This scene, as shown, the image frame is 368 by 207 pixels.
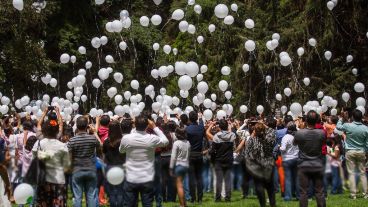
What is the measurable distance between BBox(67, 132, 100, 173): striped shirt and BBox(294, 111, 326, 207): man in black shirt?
2.91 m

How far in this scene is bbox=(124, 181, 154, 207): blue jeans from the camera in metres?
7.95

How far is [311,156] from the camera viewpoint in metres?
8.98

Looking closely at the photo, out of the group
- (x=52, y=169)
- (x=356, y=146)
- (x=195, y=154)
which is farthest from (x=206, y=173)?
(x=52, y=169)

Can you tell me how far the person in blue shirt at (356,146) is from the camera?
11.2 m

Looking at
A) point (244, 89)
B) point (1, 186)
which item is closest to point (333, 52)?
point (244, 89)

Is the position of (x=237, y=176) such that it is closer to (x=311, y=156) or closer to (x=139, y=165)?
(x=311, y=156)

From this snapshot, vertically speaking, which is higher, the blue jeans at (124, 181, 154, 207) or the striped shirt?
the striped shirt

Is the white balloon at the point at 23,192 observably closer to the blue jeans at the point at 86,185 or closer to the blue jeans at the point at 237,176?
the blue jeans at the point at 86,185

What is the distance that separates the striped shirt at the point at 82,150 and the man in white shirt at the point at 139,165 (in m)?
0.82

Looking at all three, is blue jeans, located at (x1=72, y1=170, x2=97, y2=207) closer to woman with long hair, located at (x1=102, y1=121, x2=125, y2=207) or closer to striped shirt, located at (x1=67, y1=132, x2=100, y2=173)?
striped shirt, located at (x1=67, y1=132, x2=100, y2=173)

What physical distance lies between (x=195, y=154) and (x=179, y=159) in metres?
0.82

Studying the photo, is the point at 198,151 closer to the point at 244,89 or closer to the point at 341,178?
the point at 341,178

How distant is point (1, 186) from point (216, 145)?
395 cm

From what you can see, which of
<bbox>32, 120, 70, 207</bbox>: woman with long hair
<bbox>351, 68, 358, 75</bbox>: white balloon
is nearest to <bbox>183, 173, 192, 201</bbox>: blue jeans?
<bbox>32, 120, 70, 207</bbox>: woman with long hair
